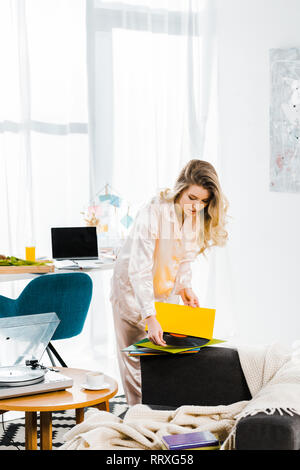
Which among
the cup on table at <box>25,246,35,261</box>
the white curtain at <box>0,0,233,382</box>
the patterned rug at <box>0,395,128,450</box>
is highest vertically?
the white curtain at <box>0,0,233,382</box>

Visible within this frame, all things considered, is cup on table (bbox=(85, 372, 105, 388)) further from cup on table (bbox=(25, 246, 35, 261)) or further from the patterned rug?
cup on table (bbox=(25, 246, 35, 261))

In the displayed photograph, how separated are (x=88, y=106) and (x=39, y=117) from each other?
0.34 metres

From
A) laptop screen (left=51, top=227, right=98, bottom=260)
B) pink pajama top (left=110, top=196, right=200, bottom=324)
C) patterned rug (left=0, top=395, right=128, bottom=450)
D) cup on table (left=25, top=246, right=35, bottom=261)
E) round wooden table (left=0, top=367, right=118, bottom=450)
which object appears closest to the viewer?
round wooden table (left=0, top=367, right=118, bottom=450)

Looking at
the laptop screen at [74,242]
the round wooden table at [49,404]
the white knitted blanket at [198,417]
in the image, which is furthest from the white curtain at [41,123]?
the white knitted blanket at [198,417]

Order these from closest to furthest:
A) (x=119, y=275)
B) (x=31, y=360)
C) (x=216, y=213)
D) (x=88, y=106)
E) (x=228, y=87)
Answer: (x=31, y=360), (x=216, y=213), (x=119, y=275), (x=88, y=106), (x=228, y=87)

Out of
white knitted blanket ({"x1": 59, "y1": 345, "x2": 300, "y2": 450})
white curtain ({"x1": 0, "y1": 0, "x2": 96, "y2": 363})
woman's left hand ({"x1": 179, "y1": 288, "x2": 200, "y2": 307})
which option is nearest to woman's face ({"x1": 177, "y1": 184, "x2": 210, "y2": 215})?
woman's left hand ({"x1": 179, "y1": 288, "x2": 200, "y2": 307})

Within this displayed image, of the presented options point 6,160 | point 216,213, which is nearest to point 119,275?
point 216,213

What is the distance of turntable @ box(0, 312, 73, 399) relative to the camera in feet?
6.26

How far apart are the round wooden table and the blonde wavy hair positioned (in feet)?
2.44

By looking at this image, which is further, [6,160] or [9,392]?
[6,160]

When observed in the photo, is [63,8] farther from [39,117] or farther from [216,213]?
[216,213]

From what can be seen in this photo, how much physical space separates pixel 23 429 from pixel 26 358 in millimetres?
907

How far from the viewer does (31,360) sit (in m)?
2.06

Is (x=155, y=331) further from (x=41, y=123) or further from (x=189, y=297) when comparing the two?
(x=41, y=123)
